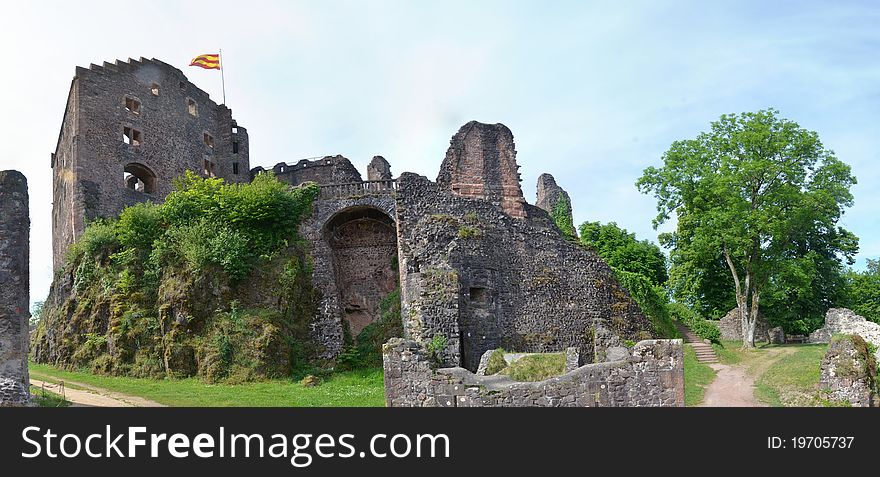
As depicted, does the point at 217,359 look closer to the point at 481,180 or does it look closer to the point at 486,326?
the point at 486,326

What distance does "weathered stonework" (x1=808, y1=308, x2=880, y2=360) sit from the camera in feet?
102

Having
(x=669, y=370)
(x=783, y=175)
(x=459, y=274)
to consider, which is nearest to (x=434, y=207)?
(x=459, y=274)

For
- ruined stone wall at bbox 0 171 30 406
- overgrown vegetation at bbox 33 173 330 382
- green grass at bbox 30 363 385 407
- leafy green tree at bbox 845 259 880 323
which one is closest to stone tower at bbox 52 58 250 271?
overgrown vegetation at bbox 33 173 330 382

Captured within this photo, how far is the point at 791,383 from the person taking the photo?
812 inches

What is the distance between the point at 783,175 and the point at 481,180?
15.0 m

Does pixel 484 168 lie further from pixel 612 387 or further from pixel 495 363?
pixel 612 387

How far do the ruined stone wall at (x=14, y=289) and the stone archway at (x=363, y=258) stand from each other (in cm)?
1415

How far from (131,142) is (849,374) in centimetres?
3099

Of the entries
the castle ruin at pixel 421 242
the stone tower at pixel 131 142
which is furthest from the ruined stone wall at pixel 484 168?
the stone tower at pixel 131 142

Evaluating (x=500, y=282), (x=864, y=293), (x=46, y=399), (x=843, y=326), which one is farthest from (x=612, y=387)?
(x=864, y=293)

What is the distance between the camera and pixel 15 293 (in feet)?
46.5

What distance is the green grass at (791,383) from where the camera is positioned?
18297 mm

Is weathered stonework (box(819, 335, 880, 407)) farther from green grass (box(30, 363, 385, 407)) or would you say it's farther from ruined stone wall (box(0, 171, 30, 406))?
ruined stone wall (box(0, 171, 30, 406))
